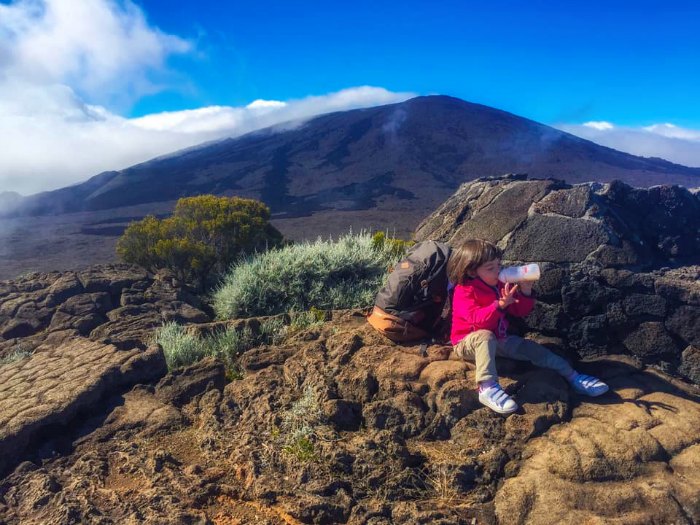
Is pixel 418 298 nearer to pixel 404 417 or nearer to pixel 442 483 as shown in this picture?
pixel 404 417

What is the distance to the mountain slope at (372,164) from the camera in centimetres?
3230

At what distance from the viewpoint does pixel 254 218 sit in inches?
339

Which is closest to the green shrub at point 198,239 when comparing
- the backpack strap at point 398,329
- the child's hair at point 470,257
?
the backpack strap at point 398,329

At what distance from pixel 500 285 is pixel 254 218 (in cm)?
566

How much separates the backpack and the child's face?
0.47 metres

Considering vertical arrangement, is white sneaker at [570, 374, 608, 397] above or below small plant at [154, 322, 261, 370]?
above

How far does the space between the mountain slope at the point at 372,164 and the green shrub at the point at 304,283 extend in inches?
791

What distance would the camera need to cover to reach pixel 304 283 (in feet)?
19.8

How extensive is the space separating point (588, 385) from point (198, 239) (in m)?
6.29

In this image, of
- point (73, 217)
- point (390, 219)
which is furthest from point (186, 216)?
point (73, 217)

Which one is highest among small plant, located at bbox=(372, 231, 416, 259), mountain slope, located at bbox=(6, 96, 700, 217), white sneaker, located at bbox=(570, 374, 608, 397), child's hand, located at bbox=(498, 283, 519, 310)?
mountain slope, located at bbox=(6, 96, 700, 217)

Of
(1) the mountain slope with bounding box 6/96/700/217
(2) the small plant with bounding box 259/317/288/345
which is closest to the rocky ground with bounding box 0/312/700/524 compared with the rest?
(2) the small plant with bounding box 259/317/288/345

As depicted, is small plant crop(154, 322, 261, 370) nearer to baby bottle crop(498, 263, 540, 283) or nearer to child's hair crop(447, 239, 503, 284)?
child's hair crop(447, 239, 503, 284)

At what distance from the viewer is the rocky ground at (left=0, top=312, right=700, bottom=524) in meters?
2.59
